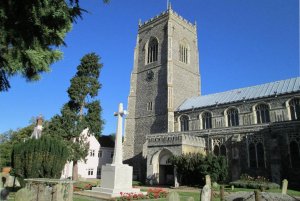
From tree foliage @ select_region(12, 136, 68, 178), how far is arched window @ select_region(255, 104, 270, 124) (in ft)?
76.3

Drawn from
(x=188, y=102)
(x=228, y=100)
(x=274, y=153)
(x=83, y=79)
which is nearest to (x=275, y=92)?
(x=228, y=100)

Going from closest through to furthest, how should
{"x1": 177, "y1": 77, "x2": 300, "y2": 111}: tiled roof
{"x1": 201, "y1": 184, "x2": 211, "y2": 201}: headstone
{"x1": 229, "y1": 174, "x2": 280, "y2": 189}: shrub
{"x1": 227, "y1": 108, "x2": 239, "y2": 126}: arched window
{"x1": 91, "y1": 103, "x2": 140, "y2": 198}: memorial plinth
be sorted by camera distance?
1. {"x1": 201, "y1": 184, "x2": 211, "y2": 201}: headstone
2. {"x1": 91, "y1": 103, "x2": 140, "y2": 198}: memorial plinth
3. {"x1": 229, "y1": 174, "x2": 280, "y2": 189}: shrub
4. {"x1": 177, "y1": 77, "x2": 300, "y2": 111}: tiled roof
5. {"x1": 227, "y1": 108, "x2": 239, "y2": 126}: arched window

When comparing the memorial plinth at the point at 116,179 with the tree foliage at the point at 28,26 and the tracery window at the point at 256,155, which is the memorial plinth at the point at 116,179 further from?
the tracery window at the point at 256,155

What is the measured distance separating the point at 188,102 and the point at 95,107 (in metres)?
15.2

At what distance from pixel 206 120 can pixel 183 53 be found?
14.3 m

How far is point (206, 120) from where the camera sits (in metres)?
36.3

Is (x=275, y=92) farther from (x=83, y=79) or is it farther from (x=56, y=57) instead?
(x=56, y=57)

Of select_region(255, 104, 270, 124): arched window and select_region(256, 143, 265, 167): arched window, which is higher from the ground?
select_region(255, 104, 270, 124): arched window

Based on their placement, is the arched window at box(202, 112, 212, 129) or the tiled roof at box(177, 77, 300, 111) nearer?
→ the tiled roof at box(177, 77, 300, 111)

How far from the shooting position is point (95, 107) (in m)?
31.6

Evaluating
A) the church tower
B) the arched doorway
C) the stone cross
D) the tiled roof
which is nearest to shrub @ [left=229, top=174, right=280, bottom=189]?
the arched doorway

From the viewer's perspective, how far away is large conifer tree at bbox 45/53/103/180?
29094 millimetres

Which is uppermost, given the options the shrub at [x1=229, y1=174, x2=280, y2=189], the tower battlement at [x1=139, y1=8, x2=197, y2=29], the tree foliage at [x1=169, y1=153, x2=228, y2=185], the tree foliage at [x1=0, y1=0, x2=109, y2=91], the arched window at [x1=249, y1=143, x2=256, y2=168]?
the tower battlement at [x1=139, y1=8, x2=197, y2=29]

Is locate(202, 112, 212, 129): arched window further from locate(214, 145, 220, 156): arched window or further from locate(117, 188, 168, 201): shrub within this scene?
locate(117, 188, 168, 201): shrub
